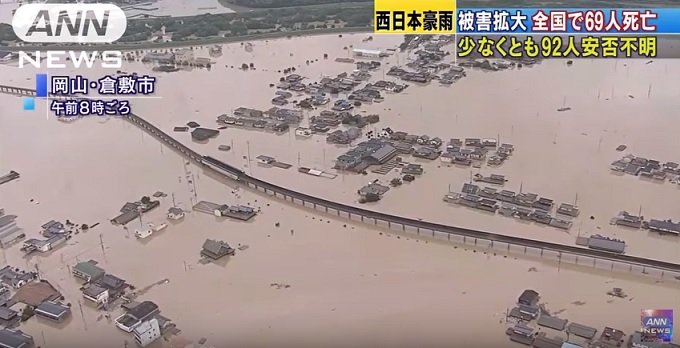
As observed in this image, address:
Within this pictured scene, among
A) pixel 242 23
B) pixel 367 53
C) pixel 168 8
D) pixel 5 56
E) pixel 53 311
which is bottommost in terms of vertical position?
pixel 53 311

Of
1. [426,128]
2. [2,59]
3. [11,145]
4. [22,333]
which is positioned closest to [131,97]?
[11,145]

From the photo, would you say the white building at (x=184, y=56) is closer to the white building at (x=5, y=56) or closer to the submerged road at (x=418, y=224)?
the white building at (x=5, y=56)

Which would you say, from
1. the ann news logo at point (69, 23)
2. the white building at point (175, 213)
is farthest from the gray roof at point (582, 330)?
the ann news logo at point (69, 23)

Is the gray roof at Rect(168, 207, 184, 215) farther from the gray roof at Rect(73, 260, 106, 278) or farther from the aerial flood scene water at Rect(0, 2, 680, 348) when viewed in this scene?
the gray roof at Rect(73, 260, 106, 278)

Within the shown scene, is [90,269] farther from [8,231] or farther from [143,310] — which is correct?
[8,231]

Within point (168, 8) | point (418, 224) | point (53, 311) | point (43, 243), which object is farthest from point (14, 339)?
point (168, 8)
